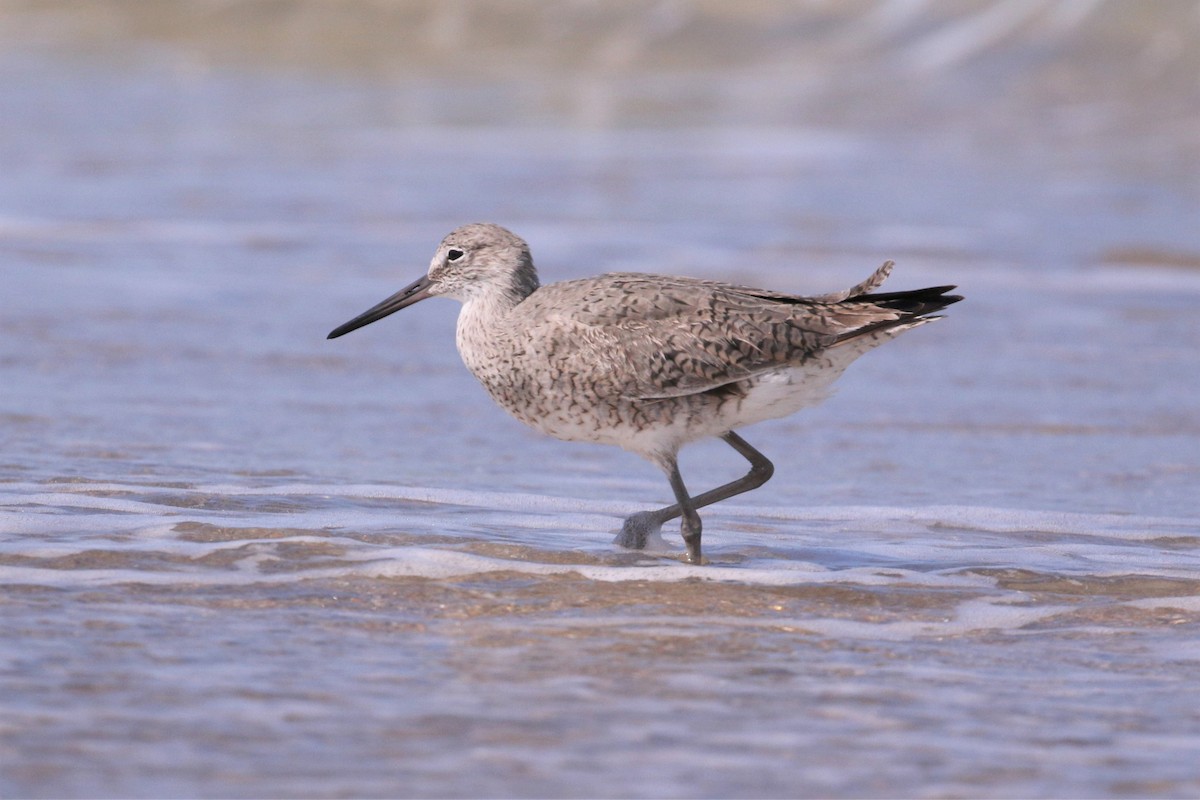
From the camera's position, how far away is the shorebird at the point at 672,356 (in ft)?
18.9

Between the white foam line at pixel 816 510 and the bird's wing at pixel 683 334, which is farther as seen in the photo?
the white foam line at pixel 816 510

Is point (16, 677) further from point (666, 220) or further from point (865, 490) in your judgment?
point (666, 220)

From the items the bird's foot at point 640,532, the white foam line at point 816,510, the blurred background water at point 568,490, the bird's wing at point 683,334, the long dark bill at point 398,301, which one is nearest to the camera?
the blurred background water at point 568,490

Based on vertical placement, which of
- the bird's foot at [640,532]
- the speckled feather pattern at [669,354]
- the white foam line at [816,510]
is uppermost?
the speckled feather pattern at [669,354]

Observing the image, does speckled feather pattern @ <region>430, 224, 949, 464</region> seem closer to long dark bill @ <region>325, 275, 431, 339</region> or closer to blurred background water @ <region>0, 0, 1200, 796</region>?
blurred background water @ <region>0, 0, 1200, 796</region>

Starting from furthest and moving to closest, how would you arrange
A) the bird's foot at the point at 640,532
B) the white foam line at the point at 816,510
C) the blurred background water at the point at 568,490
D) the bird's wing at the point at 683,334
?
the white foam line at the point at 816,510, the bird's foot at the point at 640,532, the bird's wing at the point at 683,334, the blurred background water at the point at 568,490

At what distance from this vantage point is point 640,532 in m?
5.91

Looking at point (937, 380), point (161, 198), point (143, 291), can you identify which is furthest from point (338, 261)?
point (937, 380)

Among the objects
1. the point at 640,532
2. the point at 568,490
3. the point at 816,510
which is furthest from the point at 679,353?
the point at 568,490

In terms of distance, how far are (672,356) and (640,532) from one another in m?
0.59

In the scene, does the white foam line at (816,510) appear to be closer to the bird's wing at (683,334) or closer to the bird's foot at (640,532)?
the bird's foot at (640,532)

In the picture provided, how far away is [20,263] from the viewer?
1098 cm

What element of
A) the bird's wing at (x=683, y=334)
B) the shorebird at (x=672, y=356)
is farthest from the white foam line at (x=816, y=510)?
the bird's wing at (x=683, y=334)

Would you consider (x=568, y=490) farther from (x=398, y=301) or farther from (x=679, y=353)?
(x=679, y=353)
